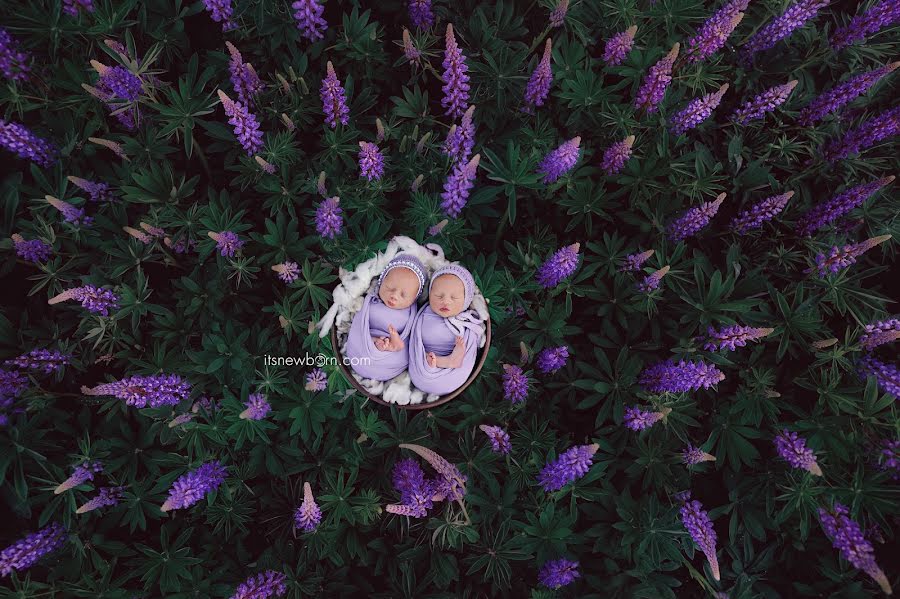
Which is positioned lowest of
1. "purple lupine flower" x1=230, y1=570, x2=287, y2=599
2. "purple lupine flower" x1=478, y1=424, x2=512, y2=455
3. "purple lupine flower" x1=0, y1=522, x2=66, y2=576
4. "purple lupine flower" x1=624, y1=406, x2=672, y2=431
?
"purple lupine flower" x1=230, y1=570, x2=287, y2=599

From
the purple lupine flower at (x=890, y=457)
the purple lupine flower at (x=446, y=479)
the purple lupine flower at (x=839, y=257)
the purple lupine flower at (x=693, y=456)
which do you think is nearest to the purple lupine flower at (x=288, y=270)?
the purple lupine flower at (x=446, y=479)

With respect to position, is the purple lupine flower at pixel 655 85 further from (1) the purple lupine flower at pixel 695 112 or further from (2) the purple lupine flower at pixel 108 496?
(2) the purple lupine flower at pixel 108 496

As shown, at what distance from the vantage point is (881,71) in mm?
2514

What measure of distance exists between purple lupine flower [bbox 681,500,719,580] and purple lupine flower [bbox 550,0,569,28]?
269 cm

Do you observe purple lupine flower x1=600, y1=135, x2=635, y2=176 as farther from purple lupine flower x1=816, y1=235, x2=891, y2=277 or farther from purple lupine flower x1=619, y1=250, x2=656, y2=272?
purple lupine flower x1=816, y1=235, x2=891, y2=277

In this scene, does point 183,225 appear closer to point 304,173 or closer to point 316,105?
point 304,173

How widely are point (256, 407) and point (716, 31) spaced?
309 centimetres

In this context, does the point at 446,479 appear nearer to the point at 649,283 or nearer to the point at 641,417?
the point at 641,417

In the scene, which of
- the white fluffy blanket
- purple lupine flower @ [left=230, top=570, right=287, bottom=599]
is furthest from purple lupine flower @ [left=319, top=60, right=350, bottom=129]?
purple lupine flower @ [left=230, top=570, right=287, bottom=599]

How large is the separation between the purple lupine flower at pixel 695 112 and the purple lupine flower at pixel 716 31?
0.24 metres

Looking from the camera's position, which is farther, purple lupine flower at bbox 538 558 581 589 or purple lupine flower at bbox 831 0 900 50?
purple lupine flower at bbox 831 0 900 50

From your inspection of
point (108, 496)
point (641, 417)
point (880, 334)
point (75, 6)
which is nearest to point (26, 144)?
point (75, 6)

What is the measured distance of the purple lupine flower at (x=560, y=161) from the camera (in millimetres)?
2438

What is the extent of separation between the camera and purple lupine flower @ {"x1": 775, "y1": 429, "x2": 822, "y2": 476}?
2346 mm
